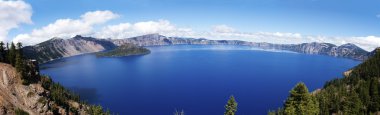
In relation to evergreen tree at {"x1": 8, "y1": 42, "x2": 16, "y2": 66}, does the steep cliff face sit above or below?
below

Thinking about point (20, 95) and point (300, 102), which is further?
point (20, 95)

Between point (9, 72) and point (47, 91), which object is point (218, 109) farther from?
point (9, 72)

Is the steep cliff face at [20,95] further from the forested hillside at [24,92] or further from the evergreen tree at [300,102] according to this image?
the evergreen tree at [300,102]

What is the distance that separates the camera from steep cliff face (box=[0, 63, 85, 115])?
4828 inches

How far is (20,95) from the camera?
131 m

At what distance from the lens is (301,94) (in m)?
80.4

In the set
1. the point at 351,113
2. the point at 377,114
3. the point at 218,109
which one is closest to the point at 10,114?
the point at 218,109

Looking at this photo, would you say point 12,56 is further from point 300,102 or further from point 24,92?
point 300,102

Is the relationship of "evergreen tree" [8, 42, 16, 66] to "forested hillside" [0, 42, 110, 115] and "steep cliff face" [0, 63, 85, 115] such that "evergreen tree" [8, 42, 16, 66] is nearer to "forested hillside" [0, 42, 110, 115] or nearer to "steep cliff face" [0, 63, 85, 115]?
"forested hillside" [0, 42, 110, 115]

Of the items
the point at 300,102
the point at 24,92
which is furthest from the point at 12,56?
the point at 300,102

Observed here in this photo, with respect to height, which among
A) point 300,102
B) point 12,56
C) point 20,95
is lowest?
point 20,95

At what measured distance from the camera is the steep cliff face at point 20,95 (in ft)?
402

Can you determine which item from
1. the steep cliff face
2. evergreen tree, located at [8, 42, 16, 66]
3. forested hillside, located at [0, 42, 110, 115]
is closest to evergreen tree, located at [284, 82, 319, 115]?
forested hillside, located at [0, 42, 110, 115]

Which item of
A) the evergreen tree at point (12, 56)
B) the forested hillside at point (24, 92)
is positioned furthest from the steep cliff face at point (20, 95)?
the evergreen tree at point (12, 56)
